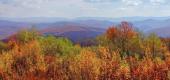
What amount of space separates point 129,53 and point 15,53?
42.7m

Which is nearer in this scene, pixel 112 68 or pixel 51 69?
pixel 112 68

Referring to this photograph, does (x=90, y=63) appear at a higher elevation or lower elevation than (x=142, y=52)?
higher

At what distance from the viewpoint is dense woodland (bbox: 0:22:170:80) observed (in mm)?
42281

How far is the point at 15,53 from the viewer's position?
77.2 m

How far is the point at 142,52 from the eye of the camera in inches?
4461

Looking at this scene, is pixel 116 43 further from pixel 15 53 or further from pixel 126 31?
pixel 15 53

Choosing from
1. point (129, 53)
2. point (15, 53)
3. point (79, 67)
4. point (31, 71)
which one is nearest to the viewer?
point (79, 67)

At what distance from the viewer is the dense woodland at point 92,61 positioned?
4228 centimetres

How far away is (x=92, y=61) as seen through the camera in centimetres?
4394

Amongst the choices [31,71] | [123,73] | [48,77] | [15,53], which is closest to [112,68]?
[123,73]

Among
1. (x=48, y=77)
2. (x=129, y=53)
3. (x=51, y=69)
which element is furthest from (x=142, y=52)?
(x=48, y=77)

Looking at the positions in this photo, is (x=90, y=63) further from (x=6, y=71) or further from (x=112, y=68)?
(x=6, y=71)

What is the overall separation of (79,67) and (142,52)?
235 feet

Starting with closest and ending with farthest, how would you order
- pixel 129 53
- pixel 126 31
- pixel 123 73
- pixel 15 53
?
pixel 123 73 < pixel 15 53 < pixel 129 53 < pixel 126 31
